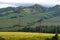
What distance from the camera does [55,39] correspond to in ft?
241

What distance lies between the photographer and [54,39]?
75.3 m

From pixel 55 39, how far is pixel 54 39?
195 cm
